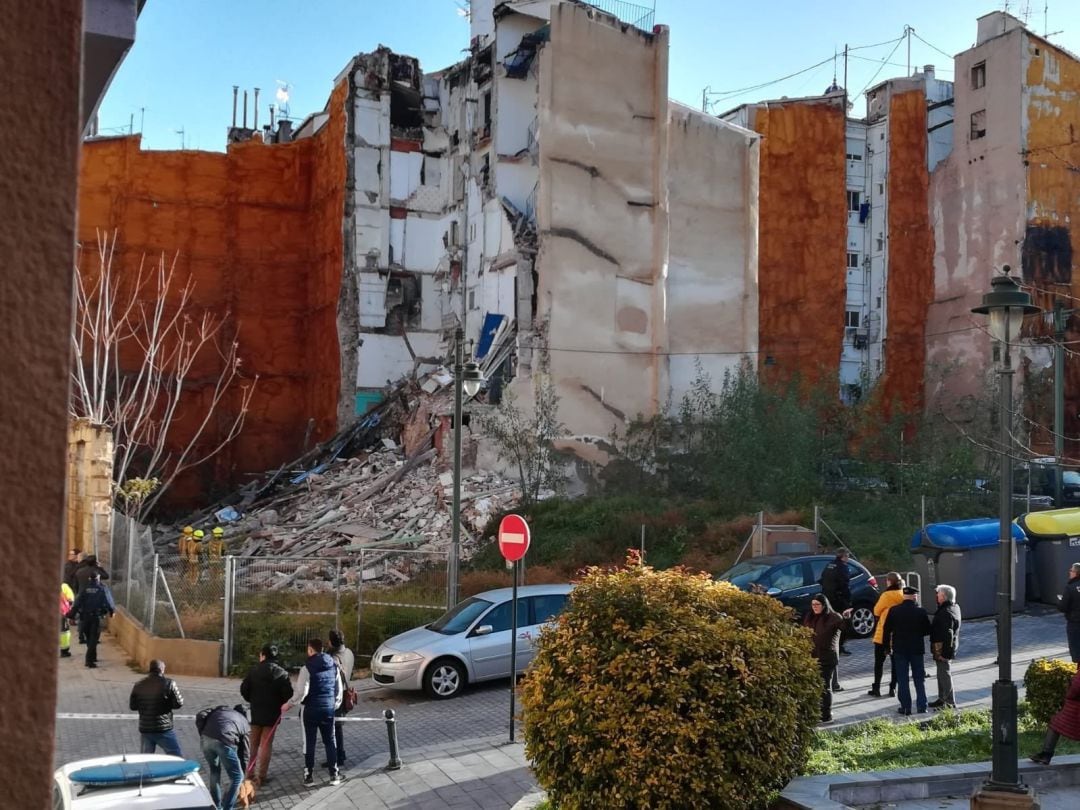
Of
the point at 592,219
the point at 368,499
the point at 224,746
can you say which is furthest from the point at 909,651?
the point at 592,219

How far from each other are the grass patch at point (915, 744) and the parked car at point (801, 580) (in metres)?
5.34

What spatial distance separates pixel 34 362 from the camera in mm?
1509

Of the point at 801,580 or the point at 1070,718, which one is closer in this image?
the point at 1070,718

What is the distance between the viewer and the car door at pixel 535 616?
15836mm

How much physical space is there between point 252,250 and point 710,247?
2082cm

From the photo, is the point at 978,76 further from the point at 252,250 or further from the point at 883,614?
the point at 883,614

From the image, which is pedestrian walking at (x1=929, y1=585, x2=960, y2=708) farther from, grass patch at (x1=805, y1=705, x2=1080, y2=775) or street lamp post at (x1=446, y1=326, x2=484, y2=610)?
street lamp post at (x1=446, y1=326, x2=484, y2=610)

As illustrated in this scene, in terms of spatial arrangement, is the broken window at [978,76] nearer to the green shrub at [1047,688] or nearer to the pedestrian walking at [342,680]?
the green shrub at [1047,688]

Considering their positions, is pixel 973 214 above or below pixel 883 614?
above

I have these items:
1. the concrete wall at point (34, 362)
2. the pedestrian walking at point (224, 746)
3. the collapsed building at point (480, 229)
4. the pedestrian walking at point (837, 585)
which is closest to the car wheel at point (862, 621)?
the pedestrian walking at point (837, 585)

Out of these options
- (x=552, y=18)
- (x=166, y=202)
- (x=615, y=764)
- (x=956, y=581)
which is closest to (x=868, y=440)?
(x=956, y=581)

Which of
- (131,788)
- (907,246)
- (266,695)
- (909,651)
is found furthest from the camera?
(907,246)

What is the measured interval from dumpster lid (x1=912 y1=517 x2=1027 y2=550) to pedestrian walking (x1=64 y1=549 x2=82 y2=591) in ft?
51.4

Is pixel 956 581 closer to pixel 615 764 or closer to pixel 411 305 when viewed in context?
pixel 615 764
